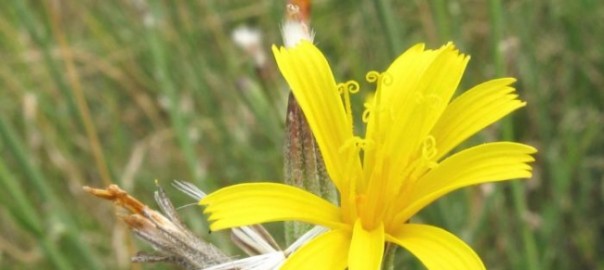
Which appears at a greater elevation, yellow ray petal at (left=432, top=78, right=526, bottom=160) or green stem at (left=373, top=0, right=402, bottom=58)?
green stem at (left=373, top=0, right=402, bottom=58)

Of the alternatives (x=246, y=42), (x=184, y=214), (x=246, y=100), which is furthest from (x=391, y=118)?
(x=184, y=214)

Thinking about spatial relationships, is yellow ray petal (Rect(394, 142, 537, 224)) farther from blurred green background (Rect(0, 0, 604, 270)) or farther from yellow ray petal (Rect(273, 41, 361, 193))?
blurred green background (Rect(0, 0, 604, 270))

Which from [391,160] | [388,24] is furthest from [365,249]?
[388,24]

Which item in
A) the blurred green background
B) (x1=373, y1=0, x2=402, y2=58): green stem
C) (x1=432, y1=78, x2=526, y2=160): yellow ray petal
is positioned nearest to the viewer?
(x1=432, y1=78, x2=526, y2=160): yellow ray petal

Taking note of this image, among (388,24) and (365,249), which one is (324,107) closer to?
(365,249)

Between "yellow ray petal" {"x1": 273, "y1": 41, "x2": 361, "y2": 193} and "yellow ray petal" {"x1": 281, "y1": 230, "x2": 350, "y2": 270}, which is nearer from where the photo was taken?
"yellow ray petal" {"x1": 281, "y1": 230, "x2": 350, "y2": 270}

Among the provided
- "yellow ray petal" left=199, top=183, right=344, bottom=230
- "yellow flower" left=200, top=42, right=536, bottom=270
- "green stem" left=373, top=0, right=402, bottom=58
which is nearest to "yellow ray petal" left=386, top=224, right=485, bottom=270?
"yellow flower" left=200, top=42, right=536, bottom=270

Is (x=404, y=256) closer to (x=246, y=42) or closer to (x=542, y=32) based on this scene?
(x=246, y=42)
